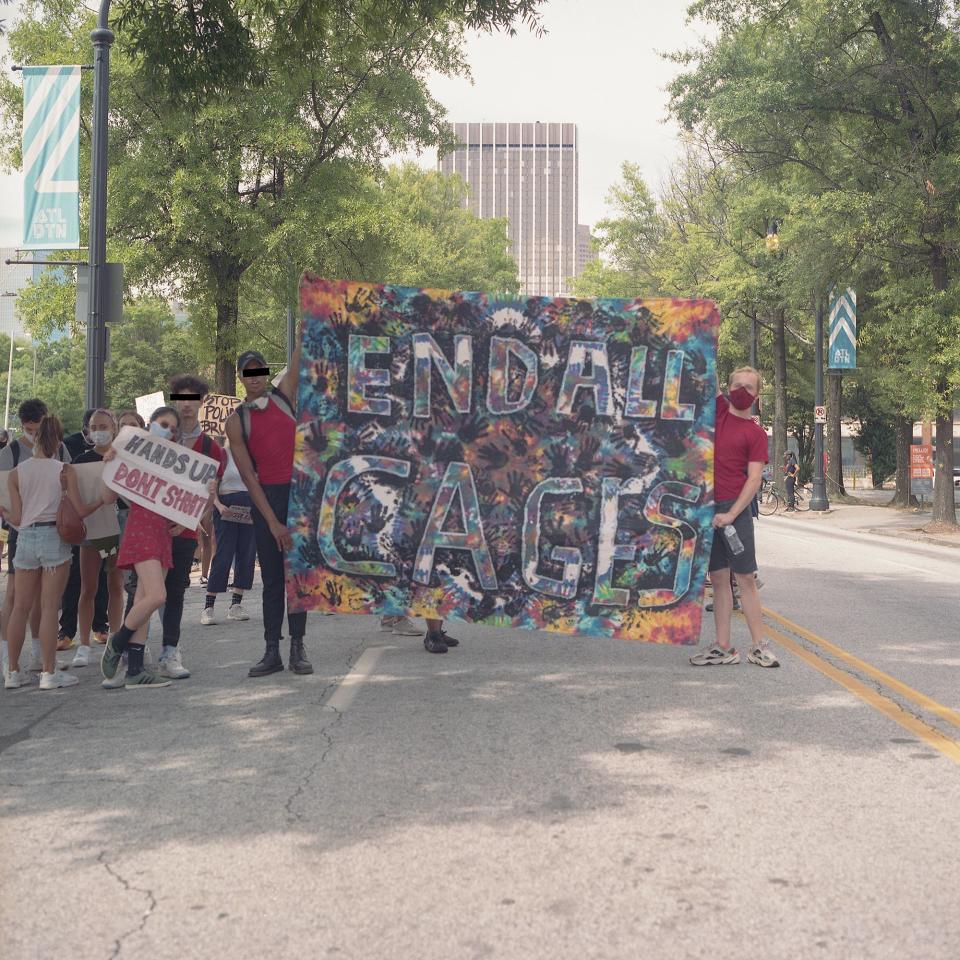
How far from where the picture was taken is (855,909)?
403 cm

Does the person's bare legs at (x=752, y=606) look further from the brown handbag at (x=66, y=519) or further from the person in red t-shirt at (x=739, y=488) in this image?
the brown handbag at (x=66, y=519)

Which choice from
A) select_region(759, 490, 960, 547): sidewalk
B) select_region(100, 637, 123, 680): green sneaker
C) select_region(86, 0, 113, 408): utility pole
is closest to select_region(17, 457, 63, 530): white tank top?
select_region(100, 637, 123, 680): green sneaker

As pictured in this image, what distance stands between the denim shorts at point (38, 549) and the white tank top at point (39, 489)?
0.20 feet

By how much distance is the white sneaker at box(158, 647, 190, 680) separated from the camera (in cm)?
826

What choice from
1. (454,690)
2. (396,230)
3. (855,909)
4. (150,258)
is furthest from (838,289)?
(855,909)

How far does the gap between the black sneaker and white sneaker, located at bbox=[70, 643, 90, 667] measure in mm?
2497

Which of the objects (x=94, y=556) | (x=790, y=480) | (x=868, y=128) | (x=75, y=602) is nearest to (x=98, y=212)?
(x=75, y=602)

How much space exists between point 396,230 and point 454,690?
19.0 m

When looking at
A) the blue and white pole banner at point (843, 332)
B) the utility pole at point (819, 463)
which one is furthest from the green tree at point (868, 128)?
the utility pole at point (819, 463)

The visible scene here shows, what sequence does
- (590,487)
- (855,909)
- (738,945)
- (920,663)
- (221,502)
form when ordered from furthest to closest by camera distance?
(221,502) < (920,663) < (590,487) < (855,909) < (738,945)

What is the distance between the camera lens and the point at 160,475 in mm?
7922

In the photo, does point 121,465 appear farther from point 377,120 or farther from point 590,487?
point 377,120

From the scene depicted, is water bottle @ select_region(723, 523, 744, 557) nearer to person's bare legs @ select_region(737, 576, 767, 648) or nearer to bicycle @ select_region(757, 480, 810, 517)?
person's bare legs @ select_region(737, 576, 767, 648)

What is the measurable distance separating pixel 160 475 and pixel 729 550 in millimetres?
3886
